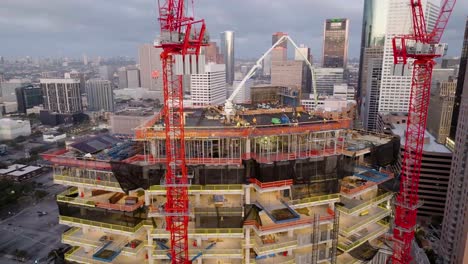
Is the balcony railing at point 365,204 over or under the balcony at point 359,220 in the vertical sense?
over

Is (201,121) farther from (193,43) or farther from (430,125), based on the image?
(430,125)

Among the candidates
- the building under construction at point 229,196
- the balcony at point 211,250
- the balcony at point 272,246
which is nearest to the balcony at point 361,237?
the building under construction at point 229,196

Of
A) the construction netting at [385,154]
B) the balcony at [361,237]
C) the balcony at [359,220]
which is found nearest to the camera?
the balcony at [359,220]

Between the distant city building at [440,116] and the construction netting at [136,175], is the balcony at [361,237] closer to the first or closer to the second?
the construction netting at [136,175]

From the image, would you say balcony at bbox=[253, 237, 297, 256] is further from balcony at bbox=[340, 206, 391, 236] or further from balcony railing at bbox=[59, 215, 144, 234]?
balcony railing at bbox=[59, 215, 144, 234]

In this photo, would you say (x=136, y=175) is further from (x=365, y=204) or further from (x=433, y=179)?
(x=433, y=179)

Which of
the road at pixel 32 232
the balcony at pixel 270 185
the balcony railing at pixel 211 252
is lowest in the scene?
the road at pixel 32 232
